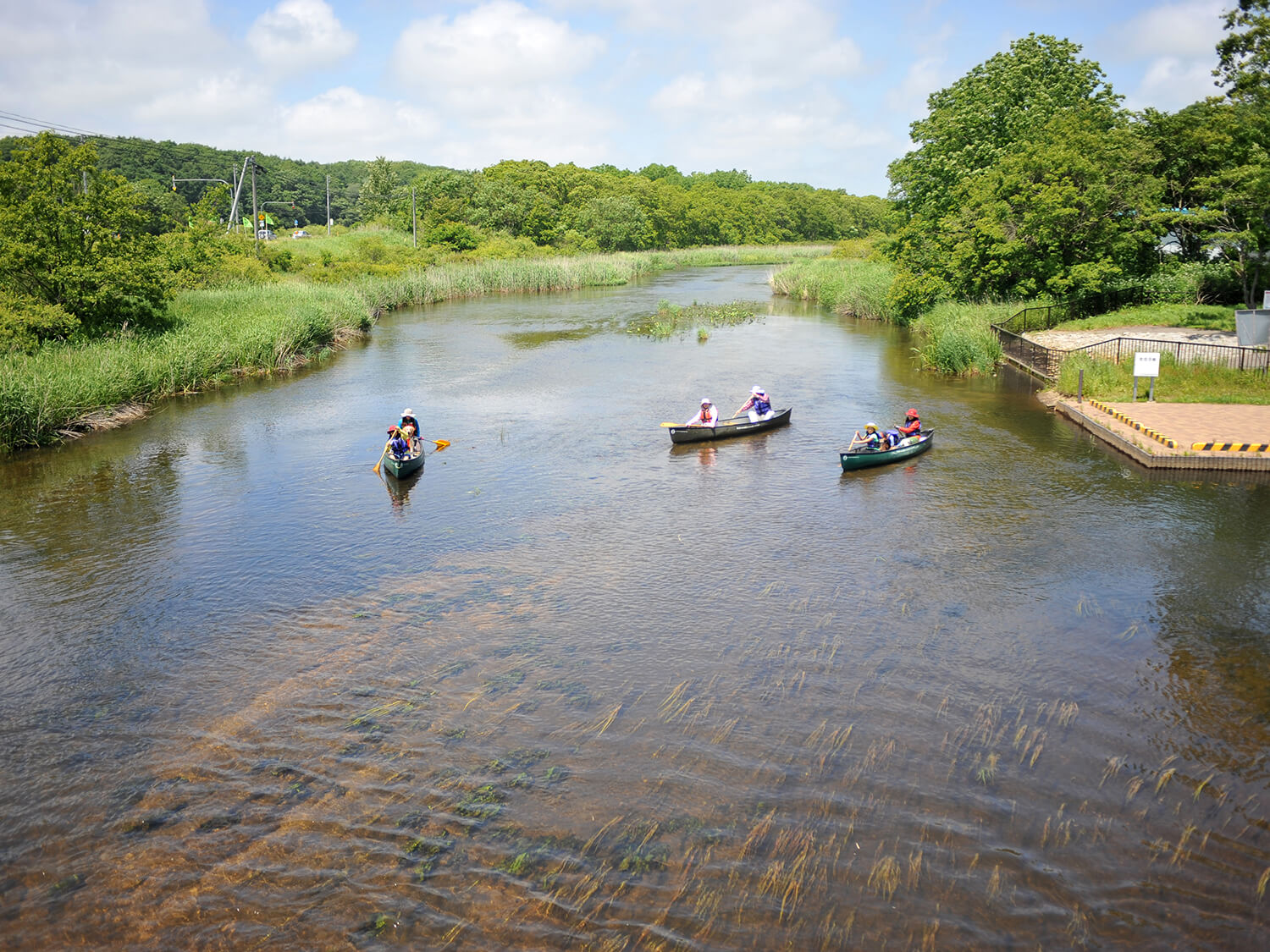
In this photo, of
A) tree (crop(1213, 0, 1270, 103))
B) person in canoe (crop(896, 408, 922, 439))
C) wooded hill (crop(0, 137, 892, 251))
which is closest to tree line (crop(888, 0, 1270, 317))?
tree (crop(1213, 0, 1270, 103))

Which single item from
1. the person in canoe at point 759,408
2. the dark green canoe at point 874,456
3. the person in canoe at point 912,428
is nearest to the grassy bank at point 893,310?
the person in canoe at point 759,408

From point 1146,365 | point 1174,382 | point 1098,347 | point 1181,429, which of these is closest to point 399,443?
point 1181,429

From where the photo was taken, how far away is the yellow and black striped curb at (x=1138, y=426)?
71.0 feet

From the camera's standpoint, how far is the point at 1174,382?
88.1 feet

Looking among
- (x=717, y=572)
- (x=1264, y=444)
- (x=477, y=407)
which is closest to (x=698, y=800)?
(x=717, y=572)

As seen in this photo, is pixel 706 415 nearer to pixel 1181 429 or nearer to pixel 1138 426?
pixel 1138 426

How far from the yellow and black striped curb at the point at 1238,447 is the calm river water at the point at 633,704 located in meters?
1.59

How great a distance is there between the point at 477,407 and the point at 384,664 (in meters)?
17.9

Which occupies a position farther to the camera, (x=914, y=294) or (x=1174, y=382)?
(x=914, y=294)

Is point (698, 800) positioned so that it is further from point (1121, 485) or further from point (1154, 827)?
point (1121, 485)

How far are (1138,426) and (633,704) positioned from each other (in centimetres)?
1828

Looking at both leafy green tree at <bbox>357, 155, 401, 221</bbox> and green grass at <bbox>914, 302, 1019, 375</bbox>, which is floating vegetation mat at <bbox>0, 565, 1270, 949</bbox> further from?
leafy green tree at <bbox>357, 155, 401, 221</bbox>

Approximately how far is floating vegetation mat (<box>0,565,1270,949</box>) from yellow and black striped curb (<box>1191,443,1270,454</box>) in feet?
38.5

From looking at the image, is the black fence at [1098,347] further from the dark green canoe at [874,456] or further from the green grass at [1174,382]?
the dark green canoe at [874,456]
